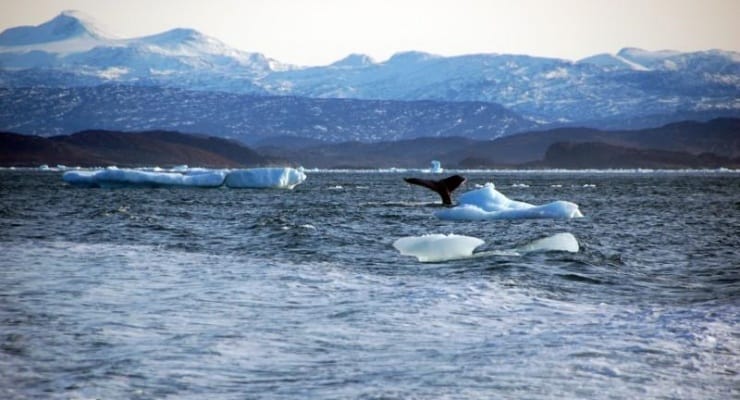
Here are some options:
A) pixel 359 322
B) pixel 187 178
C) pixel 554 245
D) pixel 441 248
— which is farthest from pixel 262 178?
pixel 359 322

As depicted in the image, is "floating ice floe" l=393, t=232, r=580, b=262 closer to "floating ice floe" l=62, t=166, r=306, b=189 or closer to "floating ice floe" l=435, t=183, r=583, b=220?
"floating ice floe" l=435, t=183, r=583, b=220

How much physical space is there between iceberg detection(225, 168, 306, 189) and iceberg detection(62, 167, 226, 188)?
4.21 feet

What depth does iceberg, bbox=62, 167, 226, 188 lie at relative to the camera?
71375mm

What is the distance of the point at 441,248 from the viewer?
846 inches

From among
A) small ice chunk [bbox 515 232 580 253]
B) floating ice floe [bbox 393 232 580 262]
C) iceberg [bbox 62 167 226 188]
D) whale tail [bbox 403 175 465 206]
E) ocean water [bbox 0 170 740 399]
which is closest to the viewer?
ocean water [bbox 0 170 740 399]

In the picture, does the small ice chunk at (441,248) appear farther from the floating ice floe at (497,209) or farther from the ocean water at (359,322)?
the floating ice floe at (497,209)

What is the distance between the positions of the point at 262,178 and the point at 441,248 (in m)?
55.5

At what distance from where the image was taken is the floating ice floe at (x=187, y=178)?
71.8 m

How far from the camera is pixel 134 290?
1559cm

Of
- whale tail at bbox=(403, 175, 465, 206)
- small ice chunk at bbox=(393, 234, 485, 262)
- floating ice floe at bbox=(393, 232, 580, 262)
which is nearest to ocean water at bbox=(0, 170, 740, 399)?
floating ice floe at bbox=(393, 232, 580, 262)

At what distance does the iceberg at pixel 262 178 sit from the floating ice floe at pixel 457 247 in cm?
5124

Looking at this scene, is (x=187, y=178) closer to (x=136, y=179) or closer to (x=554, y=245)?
(x=136, y=179)

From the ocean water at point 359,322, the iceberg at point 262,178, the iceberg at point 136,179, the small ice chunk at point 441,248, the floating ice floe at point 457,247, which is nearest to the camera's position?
the ocean water at point 359,322

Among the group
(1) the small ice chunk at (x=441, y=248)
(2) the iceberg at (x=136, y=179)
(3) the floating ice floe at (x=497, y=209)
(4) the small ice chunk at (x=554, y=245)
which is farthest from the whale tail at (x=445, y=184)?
(2) the iceberg at (x=136, y=179)
